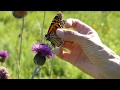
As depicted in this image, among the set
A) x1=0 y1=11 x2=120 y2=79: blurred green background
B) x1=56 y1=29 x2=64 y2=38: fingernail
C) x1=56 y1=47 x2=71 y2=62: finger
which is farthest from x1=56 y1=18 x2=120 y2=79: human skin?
x1=0 y1=11 x2=120 y2=79: blurred green background

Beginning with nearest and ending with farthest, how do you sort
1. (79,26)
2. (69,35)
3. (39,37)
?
(69,35) < (79,26) < (39,37)

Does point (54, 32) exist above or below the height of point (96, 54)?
above

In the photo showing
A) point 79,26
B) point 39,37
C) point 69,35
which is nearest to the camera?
point 69,35

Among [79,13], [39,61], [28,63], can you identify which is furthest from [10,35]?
[39,61]

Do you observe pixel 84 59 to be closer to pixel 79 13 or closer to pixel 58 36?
pixel 58 36

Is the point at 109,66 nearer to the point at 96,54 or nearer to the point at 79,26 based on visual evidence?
the point at 96,54

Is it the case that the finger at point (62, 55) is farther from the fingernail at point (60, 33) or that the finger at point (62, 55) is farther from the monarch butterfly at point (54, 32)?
the fingernail at point (60, 33)

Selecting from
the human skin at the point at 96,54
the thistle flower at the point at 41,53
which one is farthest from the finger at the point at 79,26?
the thistle flower at the point at 41,53

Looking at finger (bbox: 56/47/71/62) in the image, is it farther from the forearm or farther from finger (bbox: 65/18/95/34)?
the forearm

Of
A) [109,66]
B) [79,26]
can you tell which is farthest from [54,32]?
[109,66]

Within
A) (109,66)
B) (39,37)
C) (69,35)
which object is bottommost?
(109,66)
